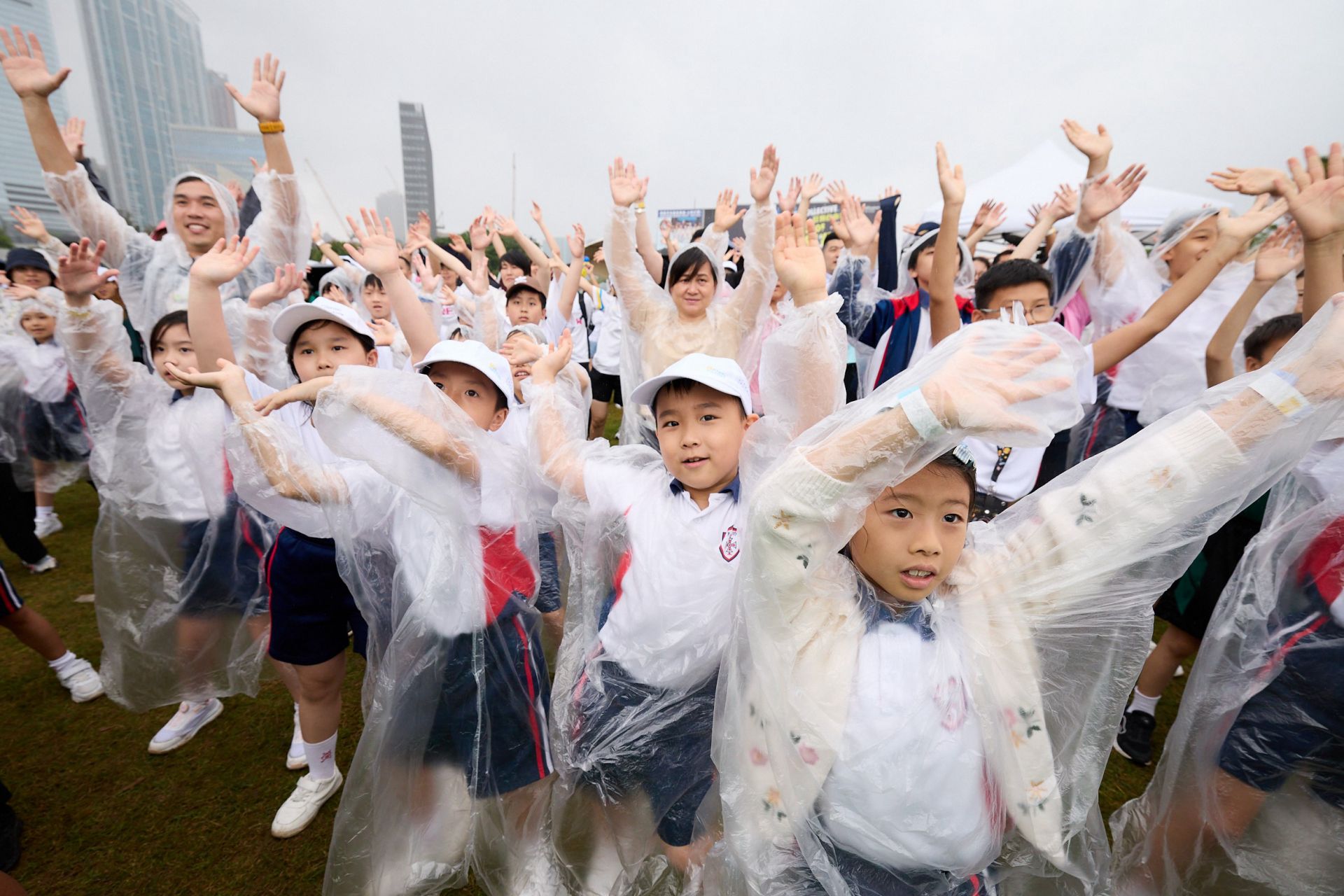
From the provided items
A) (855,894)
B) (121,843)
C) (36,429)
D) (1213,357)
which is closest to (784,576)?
(855,894)

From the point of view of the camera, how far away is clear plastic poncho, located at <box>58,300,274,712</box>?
94.7 inches

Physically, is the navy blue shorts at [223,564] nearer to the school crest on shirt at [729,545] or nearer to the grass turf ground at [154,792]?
the grass turf ground at [154,792]

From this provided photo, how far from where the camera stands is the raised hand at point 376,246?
238 cm

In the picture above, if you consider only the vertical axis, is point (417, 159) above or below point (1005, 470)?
above

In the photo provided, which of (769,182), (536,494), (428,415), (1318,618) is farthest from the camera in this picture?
(769,182)

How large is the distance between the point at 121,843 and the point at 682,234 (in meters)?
7.84

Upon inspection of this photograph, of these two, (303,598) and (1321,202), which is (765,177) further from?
(303,598)

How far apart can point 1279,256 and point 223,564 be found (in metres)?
4.31

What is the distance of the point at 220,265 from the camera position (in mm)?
2047

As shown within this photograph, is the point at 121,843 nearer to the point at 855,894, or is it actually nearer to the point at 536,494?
the point at 536,494

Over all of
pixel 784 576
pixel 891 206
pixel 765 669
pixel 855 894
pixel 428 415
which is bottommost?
pixel 855 894

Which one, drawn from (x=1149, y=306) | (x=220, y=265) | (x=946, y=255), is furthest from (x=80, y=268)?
(x=1149, y=306)

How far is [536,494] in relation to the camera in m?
1.78

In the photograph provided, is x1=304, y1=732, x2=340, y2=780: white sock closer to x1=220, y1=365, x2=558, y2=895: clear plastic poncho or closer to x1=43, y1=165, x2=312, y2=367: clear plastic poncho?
x1=220, y1=365, x2=558, y2=895: clear plastic poncho
